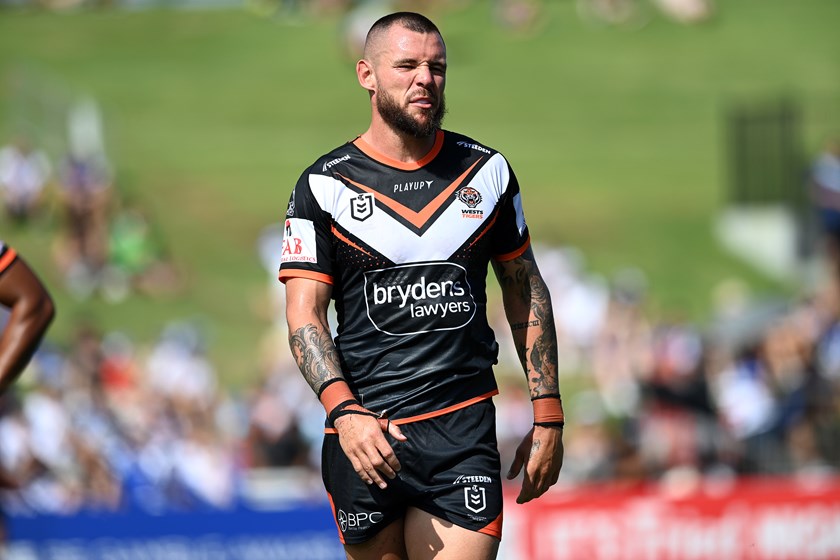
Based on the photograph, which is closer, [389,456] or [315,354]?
[389,456]

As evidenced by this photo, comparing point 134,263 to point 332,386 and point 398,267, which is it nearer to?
point 398,267

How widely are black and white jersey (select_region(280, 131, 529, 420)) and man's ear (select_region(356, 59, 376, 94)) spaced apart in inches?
10.2

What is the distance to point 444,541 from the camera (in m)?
4.80

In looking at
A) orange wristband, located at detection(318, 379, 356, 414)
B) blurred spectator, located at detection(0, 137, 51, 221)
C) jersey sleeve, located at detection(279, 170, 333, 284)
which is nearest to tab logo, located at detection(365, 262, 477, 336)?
jersey sleeve, located at detection(279, 170, 333, 284)

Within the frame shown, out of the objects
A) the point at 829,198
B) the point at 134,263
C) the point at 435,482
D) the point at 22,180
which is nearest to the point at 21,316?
the point at 435,482

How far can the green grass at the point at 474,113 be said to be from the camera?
1108 inches

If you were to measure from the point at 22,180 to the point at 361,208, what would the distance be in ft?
76.6

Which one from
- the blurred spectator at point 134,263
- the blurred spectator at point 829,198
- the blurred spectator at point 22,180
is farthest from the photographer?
the blurred spectator at point 22,180

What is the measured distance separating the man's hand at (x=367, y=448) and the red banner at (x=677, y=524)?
712 cm

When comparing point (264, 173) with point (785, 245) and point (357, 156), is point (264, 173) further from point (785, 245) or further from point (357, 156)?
point (357, 156)

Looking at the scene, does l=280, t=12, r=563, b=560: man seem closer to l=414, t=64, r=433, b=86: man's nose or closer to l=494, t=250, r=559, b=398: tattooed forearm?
l=414, t=64, r=433, b=86: man's nose

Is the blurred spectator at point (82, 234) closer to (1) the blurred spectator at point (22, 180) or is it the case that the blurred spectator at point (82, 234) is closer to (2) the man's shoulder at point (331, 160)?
(1) the blurred spectator at point (22, 180)

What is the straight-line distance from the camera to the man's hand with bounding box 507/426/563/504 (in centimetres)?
495

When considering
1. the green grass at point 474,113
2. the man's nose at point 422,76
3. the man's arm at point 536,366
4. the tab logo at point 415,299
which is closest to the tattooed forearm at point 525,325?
the man's arm at point 536,366
